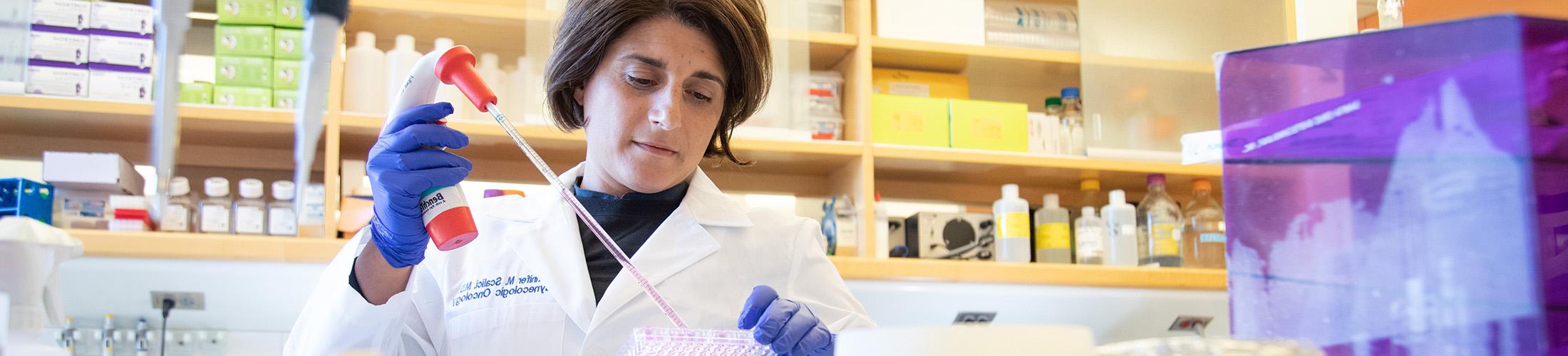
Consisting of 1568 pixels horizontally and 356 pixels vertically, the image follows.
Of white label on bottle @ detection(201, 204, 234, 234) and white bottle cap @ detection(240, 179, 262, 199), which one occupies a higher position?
white bottle cap @ detection(240, 179, 262, 199)

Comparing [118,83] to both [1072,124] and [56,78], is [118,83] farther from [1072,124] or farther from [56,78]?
[1072,124]

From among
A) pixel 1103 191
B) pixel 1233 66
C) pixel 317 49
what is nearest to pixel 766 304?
pixel 1233 66

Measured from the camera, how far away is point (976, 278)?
2.53 meters

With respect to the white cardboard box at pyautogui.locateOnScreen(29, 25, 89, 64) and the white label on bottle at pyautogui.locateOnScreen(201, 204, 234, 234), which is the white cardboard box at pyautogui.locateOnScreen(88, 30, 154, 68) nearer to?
the white cardboard box at pyautogui.locateOnScreen(29, 25, 89, 64)

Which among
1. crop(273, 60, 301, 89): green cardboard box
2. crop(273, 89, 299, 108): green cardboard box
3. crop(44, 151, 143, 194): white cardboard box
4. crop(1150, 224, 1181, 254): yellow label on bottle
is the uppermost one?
crop(273, 60, 301, 89): green cardboard box

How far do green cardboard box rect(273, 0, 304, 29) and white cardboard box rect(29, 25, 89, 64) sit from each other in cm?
34

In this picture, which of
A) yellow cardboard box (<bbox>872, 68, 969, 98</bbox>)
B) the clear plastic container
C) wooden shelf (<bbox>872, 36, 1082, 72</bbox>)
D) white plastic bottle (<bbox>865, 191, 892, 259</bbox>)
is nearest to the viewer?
the clear plastic container

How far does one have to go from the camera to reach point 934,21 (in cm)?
279

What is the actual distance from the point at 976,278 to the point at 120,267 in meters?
1.72

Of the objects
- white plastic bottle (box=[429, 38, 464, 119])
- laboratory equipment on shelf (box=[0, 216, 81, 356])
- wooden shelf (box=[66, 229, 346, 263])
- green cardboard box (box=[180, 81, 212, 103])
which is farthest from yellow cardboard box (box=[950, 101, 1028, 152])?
laboratory equipment on shelf (box=[0, 216, 81, 356])

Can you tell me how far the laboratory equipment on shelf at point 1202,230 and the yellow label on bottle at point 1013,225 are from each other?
0.48 meters

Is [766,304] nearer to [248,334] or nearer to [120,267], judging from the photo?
[120,267]

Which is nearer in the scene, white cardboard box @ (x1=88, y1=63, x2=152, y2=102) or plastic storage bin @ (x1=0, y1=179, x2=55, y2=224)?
plastic storage bin @ (x1=0, y1=179, x2=55, y2=224)

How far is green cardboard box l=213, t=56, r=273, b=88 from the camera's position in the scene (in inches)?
88.7
